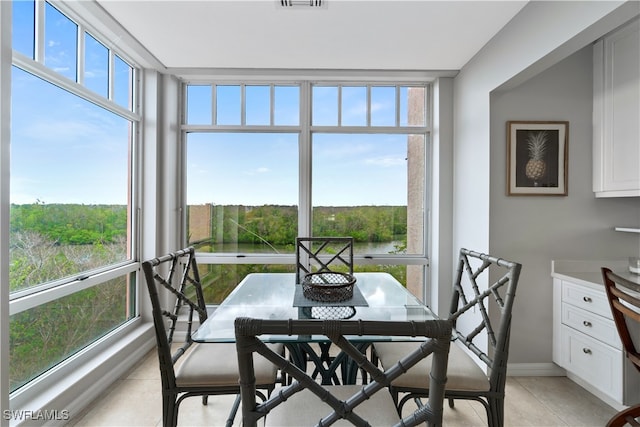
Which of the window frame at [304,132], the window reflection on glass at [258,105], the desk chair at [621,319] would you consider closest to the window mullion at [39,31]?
the window frame at [304,132]

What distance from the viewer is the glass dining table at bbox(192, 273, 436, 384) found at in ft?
4.60

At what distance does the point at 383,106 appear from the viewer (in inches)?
129

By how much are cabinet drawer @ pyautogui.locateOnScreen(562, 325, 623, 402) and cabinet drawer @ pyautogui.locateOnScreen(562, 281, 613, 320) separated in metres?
0.20

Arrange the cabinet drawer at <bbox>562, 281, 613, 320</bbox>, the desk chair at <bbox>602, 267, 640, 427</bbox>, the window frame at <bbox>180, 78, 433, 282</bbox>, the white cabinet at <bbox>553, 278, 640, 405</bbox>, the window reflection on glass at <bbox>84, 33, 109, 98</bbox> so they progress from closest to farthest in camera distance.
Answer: the desk chair at <bbox>602, 267, 640, 427</bbox> → the white cabinet at <bbox>553, 278, 640, 405</bbox> → the cabinet drawer at <bbox>562, 281, 613, 320</bbox> → the window reflection on glass at <bbox>84, 33, 109, 98</bbox> → the window frame at <bbox>180, 78, 433, 282</bbox>

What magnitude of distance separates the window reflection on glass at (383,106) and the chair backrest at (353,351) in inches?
109

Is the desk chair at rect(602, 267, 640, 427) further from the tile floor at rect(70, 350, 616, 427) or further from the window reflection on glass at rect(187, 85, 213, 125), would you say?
the window reflection on glass at rect(187, 85, 213, 125)

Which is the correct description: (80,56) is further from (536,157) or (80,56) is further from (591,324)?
(591,324)

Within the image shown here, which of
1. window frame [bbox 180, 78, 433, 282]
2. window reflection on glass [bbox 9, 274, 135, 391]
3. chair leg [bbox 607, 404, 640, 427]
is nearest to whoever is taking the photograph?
chair leg [bbox 607, 404, 640, 427]

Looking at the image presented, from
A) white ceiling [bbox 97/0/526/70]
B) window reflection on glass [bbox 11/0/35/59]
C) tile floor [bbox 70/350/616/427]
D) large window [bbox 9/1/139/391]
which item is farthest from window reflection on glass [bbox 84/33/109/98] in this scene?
tile floor [bbox 70/350/616/427]

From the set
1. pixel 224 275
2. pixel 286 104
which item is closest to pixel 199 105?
pixel 286 104

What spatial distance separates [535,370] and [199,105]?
385 cm

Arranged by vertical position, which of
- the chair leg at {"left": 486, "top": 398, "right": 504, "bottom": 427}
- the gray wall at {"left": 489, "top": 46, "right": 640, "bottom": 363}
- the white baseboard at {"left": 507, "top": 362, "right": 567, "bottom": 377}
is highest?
the gray wall at {"left": 489, "top": 46, "right": 640, "bottom": 363}

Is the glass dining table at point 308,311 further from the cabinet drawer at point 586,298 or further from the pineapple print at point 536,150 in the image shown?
the pineapple print at point 536,150

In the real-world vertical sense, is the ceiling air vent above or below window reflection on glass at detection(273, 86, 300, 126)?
above
